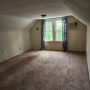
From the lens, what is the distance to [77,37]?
5.84 m

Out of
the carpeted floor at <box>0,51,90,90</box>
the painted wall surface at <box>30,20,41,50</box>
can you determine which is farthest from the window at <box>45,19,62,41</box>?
the carpeted floor at <box>0,51,90,90</box>

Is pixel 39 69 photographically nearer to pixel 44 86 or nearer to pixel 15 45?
pixel 44 86

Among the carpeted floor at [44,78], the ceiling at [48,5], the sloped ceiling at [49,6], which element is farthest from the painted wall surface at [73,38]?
the ceiling at [48,5]

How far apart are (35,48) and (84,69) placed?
398cm

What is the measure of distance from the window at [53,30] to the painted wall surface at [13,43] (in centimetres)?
125

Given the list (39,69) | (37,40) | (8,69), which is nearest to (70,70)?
(39,69)

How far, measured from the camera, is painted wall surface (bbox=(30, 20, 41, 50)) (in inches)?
260

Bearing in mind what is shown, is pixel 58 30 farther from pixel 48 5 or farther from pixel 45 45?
pixel 48 5

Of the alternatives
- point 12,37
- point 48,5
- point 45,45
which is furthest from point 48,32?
point 48,5

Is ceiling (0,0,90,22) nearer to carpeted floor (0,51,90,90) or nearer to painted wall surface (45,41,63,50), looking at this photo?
carpeted floor (0,51,90,90)

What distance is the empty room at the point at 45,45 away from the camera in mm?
2458

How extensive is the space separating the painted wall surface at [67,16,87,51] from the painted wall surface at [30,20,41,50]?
1854 millimetres

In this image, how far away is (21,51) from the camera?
585cm

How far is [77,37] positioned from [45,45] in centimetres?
197
